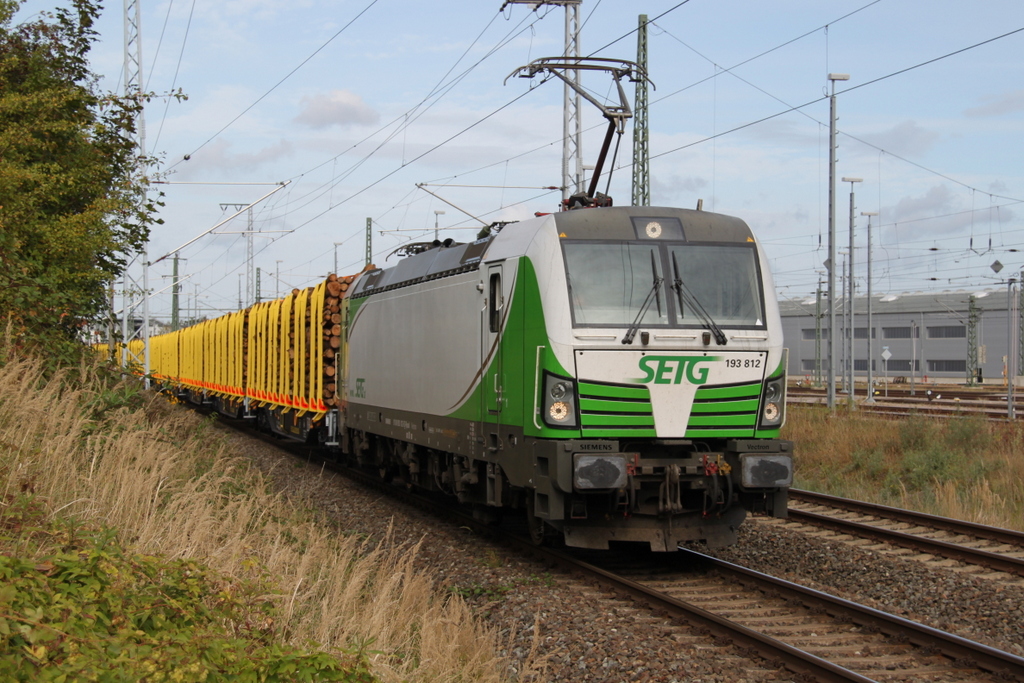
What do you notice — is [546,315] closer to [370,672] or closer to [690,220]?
[690,220]

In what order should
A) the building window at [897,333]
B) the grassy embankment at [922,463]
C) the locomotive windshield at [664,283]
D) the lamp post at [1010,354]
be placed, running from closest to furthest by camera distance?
the locomotive windshield at [664,283] → the grassy embankment at [922,463] → the lamp post at [1010,354] → the building window at [897,333]

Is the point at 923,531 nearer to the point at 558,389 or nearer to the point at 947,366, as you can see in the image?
the point at 558,389

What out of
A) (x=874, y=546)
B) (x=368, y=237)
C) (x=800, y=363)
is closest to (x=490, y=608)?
(x=874, y=546)

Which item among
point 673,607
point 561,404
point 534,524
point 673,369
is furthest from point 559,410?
point 673,607

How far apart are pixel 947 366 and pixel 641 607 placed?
5731 centimetres

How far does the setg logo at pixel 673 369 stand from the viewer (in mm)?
8516

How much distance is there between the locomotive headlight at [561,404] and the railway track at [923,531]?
13.9 ft

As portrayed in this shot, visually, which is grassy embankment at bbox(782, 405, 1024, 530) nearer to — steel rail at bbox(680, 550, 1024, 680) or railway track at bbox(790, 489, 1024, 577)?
railway track at bbox(790, 489, 1024, 577)

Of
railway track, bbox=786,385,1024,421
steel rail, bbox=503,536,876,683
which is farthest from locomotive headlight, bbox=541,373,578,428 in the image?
railway track, bbox=786,385,1024,421

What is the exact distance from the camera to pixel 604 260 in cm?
880

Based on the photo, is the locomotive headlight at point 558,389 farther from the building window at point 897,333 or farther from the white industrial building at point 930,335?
the building window at point 897,333

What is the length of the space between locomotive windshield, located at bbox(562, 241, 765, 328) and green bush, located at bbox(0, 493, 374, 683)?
4527 millimetres

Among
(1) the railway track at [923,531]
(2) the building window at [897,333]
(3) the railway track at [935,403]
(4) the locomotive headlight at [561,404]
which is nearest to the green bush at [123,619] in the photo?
(4) the locomotive headlight at [561,404]

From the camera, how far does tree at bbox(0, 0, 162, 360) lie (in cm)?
1091
